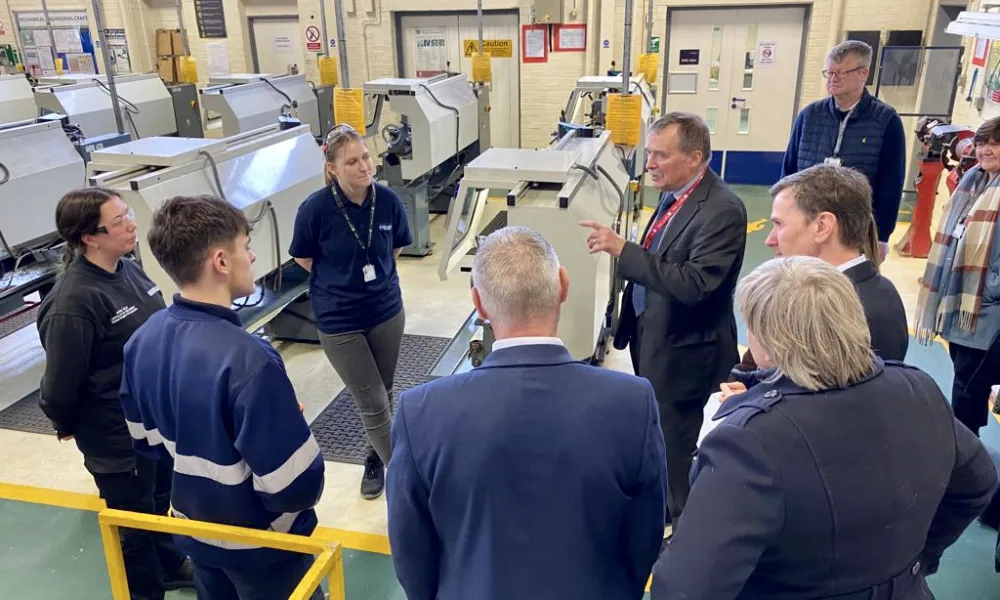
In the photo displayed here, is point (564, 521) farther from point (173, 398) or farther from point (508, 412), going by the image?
point (173, 398)

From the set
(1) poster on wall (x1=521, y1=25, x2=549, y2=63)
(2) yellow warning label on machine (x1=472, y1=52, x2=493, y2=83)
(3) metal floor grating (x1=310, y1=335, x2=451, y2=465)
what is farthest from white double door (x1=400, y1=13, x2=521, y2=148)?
(3) metal floor grating (x1=310, y1=335, x2=451, y2=465)

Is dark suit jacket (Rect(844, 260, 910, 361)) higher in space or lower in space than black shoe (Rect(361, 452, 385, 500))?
higher

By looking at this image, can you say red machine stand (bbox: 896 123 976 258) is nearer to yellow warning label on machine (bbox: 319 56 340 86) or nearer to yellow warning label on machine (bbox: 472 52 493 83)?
yellow warning label on machine (bbox: 472 52 493 83)

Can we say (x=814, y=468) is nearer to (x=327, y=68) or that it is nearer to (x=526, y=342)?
(x=526, y=342)

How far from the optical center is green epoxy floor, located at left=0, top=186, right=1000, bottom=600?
2689 millimetres

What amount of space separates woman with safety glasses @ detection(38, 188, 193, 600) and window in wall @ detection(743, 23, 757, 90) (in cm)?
741

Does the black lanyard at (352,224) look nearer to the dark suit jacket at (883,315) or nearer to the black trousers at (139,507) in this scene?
the black trousers at (139,507)

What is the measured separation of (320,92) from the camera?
27.1ft

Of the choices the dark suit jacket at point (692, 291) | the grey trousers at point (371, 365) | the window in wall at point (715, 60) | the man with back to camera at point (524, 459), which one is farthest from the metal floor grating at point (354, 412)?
the window in wall at point (715, 60)

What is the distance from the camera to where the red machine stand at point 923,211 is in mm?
5824

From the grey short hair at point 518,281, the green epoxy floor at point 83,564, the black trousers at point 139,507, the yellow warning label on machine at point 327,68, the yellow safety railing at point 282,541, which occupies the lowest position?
the green epoxy floor at point 83,564

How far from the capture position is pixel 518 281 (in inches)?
50.8

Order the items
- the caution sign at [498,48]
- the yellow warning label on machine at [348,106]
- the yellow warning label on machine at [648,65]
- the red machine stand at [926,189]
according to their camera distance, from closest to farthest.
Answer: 1. the yellow warning label on machine at [348,106]
2. the red machine stand at [926,189]
3. the yellow warning label on machine at [648,65]
4. the caution sign at [498,48]

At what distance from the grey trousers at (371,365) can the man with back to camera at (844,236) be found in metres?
1.66
